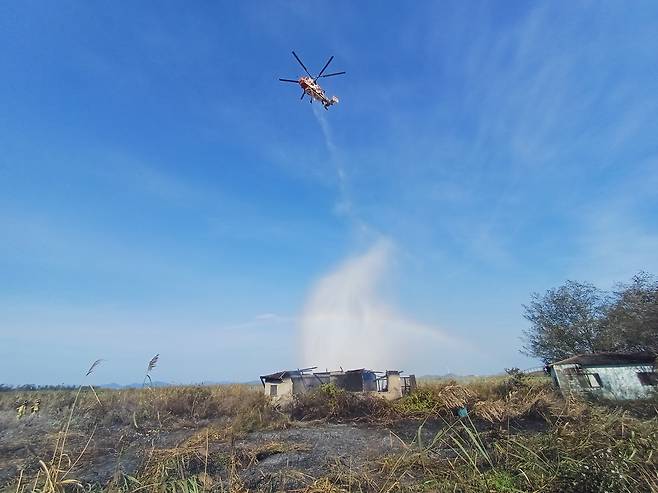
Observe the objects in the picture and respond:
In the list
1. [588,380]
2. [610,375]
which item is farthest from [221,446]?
[610,375]

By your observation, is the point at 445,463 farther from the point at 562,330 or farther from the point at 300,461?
the point at 562,330

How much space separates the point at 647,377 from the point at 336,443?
71.9 feet

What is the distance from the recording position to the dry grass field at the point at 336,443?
3.19m

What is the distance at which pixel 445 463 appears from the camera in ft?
14.2

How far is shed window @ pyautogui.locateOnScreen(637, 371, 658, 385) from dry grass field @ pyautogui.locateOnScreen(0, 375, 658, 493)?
3118 mm

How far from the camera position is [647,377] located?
23.3 metres

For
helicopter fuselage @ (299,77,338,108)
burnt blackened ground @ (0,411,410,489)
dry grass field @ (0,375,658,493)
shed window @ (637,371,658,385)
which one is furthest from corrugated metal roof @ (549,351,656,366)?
helicopter fuselage @ (299,77,338,108)

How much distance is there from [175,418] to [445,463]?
88.2 feet

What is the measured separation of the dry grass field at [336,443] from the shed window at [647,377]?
123 inches

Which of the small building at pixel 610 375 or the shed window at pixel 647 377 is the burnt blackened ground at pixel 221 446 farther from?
the shed window at pixel 647 377

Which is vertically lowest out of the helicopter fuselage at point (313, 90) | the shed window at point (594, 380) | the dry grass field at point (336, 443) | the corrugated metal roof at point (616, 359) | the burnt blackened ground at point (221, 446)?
the burnt blackened ground at point (221, 446)

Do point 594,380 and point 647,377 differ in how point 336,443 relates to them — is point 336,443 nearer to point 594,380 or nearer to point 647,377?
point 594,380

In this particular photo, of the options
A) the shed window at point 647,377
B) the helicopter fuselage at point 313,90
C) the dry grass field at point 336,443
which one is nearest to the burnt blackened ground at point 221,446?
the dry grass field at point 336,443

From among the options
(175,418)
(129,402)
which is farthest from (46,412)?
(175,418)
